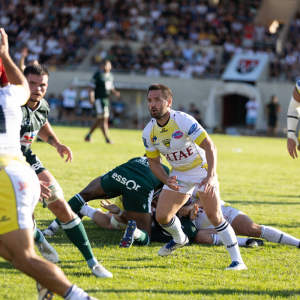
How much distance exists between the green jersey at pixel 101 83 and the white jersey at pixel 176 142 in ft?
35.0

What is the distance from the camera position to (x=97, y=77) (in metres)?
15.4

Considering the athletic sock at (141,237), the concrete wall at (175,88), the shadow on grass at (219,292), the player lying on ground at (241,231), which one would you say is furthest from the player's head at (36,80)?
the concrete wall at (175,88)

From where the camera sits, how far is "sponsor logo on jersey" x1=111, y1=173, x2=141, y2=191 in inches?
213

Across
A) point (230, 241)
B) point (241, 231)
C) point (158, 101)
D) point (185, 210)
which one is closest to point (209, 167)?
point (230, 241)

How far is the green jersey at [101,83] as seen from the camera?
15391 millimetres

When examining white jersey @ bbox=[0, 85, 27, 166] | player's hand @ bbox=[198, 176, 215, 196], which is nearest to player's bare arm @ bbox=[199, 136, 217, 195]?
player's hand @ bbox=[198, 176, 215, 196]

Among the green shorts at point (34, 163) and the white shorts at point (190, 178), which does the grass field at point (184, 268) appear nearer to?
the white shorts at point (190, 178)

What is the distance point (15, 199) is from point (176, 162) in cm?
236

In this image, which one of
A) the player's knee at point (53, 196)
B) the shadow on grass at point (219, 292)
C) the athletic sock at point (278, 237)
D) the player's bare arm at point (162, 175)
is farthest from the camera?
the athletic sock at point (278, 237)

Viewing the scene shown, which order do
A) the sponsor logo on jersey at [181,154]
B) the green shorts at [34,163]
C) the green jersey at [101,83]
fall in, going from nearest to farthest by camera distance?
1. the green shorts at [34,163]
2. the sponsor logo on jersey at [181,154]
3. the green jersey at [101,83]

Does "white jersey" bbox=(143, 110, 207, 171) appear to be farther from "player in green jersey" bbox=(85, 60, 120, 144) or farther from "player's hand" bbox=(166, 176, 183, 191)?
"player in green jersey" bbox=(85, 60, 120, 144)

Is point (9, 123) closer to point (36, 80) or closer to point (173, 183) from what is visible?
point (36, 80)

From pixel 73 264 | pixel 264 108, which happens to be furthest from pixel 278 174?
pixel 264 108

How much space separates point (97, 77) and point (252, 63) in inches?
588
